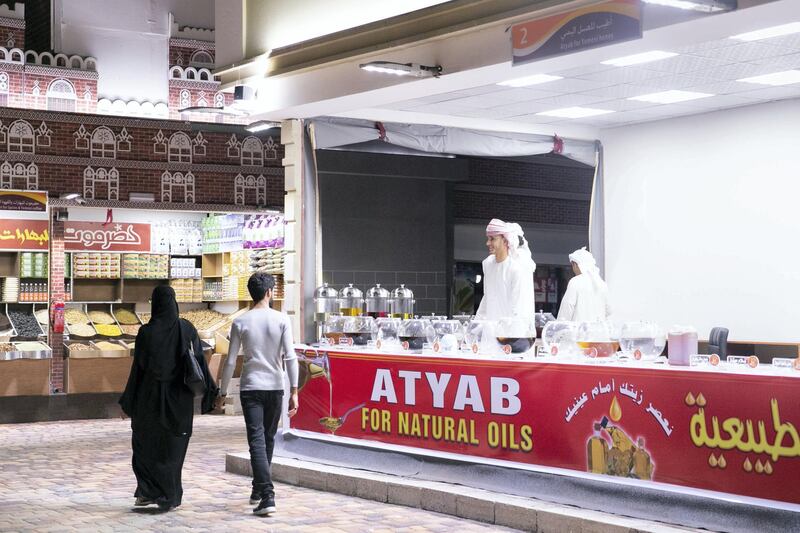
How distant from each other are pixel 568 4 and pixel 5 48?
11813 mm

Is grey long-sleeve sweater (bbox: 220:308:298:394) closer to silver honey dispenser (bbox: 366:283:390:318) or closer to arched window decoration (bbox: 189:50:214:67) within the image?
silver honey dispenser (bbox: 366:283:390:318)

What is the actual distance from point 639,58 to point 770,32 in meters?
1.13

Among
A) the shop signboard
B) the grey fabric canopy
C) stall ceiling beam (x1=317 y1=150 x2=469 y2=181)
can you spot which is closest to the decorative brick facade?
the shop signboard

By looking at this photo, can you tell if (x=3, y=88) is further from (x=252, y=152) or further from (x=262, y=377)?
(x=262, y=377)

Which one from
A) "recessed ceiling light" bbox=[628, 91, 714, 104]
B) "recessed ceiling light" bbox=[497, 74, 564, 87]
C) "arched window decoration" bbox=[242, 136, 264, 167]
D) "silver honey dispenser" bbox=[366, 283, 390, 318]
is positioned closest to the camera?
"recessed ceiling light" bbox=[497, 74, 564, 87]

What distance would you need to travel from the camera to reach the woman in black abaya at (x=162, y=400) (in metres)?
7.52

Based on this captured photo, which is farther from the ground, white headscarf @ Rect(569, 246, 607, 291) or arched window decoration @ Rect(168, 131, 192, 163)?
arched window decoration @ Rect(168, 131, 192, 163)

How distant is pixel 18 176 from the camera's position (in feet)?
49.2

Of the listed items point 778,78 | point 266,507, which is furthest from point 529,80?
point 266,507

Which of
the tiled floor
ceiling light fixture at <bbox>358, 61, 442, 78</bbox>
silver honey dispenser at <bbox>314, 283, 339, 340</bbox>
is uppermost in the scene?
ceiling light fixture at <bbox>358, 61, 442, 78</bbox>

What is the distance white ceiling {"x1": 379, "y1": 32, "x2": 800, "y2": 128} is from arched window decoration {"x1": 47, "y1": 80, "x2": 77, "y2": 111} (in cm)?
799

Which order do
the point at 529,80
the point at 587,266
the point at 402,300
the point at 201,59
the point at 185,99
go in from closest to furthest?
the point at 529,80 → the point at 587,266 → the point at 402,300 → the point at 185,99 → the point at 201,59

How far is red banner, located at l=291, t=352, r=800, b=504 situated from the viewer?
5867mm

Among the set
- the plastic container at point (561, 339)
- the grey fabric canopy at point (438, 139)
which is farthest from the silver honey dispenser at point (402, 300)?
the plastic container at point (561, 339)
